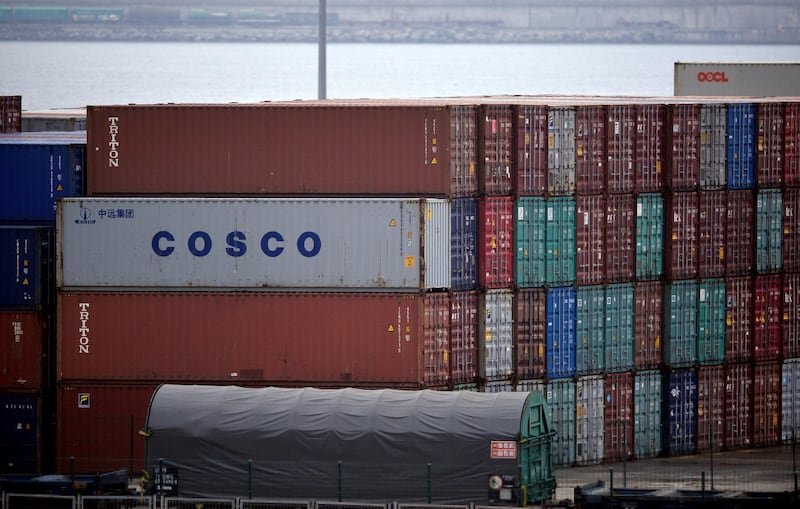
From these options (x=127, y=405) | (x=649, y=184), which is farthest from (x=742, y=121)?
(x=127, y=405)

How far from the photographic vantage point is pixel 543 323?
48.1m

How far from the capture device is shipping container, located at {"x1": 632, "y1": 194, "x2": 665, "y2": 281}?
50.0 meters

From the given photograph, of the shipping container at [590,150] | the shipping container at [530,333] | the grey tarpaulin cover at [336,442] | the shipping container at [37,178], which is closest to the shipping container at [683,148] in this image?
the shipping container at [590,150]

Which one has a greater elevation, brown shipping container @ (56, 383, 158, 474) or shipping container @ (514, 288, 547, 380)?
shipping container @ (514, 288, 547, 380)

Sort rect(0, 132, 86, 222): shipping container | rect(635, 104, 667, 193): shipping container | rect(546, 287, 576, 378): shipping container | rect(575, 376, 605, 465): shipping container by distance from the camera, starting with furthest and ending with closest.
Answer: rect(635, 104, 667, 193): shipping container → rect(0, 132, 86, 222): shipping container → rect(575, 376, 605, 465): shipping container → rect(546, 287, 576, 378): shipping container

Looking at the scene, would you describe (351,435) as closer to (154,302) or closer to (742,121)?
(154,302)

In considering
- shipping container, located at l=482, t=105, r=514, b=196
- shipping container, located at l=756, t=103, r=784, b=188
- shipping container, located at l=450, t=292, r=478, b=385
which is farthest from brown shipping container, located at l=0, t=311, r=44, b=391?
shipping container, located at l=756, t=103, r=784, b=188

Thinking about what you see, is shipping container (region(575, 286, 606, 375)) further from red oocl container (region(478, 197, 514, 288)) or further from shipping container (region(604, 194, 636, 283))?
red oocl container (region(478, 197, 514, 288))

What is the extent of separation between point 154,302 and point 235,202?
11.1 ft

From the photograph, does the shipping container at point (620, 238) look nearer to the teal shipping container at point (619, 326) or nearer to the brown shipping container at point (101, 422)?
the teal shipping container at point (619, 326)

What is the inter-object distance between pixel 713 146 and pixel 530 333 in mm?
8331

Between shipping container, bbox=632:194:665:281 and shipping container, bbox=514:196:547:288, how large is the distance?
336 cm

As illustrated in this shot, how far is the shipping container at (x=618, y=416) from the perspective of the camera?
49.3 meters

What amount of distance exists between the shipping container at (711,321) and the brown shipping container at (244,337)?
9426 millimetres
